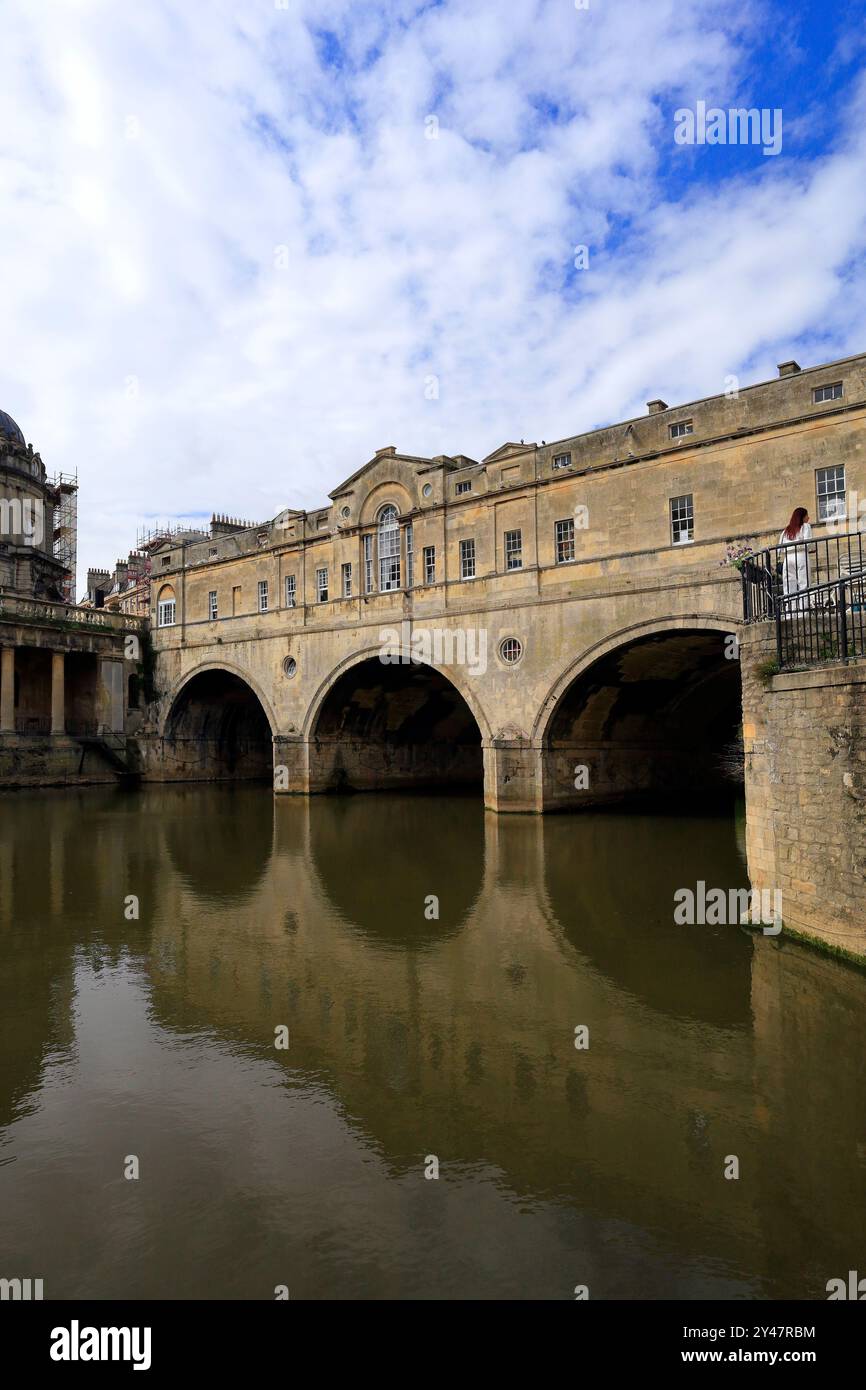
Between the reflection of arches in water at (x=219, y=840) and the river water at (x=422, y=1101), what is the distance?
1.88 m

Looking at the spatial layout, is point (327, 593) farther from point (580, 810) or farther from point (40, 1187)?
point (40, 1187)

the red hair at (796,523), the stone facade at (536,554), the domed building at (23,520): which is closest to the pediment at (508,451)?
the stone facade at (536,554)

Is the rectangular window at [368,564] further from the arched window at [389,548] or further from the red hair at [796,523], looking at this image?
the red hair at [796,523]

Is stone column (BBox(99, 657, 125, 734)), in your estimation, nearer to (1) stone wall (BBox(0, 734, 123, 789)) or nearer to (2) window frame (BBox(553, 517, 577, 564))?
(1) stone wall (BBox(0, 734, 123, 789))

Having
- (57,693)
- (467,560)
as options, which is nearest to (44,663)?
(57,693)

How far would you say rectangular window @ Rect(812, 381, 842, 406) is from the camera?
18.8m

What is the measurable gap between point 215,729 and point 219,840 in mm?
21485

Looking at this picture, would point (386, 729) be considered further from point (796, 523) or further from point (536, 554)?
point (796, 523)

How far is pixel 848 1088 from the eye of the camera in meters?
5.75

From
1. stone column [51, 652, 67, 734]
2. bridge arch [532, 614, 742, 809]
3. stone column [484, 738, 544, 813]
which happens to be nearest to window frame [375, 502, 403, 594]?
stone column [484, 738, 544, 813]

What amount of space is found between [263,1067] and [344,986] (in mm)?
1895

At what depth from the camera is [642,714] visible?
26.2m
